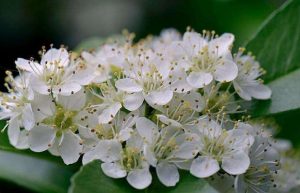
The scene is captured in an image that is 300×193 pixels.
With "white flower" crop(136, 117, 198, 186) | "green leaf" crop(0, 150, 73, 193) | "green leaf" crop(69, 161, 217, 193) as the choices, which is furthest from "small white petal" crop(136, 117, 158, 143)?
"green leaf" crop(0, 150, 73, 193)

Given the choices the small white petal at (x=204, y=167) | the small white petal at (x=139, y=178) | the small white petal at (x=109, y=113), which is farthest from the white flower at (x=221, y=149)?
the small white petal at (x=109, y=113)

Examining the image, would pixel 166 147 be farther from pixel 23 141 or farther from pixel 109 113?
pixel 23 141

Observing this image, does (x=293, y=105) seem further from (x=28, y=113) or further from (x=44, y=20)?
(x=44, y=20)

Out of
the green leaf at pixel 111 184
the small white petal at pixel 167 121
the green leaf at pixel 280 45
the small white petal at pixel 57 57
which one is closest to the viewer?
the green leaf at pixel 111 184

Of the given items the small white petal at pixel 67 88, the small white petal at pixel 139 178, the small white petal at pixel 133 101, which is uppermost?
the small white petal at pixel 67 88

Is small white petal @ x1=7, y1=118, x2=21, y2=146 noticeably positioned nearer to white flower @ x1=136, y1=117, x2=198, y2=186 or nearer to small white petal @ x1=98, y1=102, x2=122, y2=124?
small white petal @ x1=98, y1=102, x2=122, y2=124

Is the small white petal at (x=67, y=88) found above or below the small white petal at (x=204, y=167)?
above

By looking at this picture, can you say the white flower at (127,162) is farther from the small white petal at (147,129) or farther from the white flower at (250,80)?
the white flower at (250,80)
